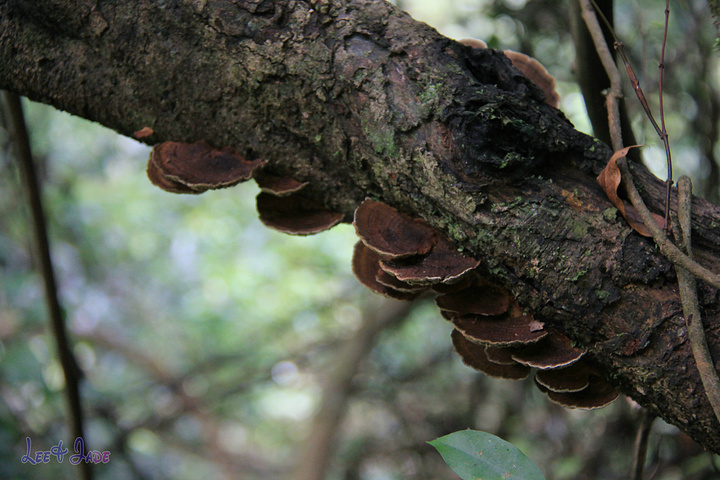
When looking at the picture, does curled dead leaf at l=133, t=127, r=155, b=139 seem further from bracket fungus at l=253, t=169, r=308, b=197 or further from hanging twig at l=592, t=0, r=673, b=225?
hanging twig at l=592, t=0, r=673, b=225

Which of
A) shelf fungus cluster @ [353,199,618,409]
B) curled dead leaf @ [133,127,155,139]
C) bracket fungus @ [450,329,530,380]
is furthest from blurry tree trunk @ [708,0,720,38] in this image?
curled dead leaf @ [133,127,155,139]

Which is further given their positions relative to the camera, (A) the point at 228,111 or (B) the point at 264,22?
(A) the point at 228,111

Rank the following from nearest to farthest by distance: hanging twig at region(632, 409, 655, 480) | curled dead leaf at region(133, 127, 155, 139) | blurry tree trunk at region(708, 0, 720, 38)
Result: 1. blurry tree trunk at region(708, 0, 720, 38)
2. curled dead leaf at region(133, 127, 155, 139)
3. hanging twig at region(632, 409, 655, 480)

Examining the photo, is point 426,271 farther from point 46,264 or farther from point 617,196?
point 46,264

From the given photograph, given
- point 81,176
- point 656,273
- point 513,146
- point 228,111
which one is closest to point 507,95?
point 513,146

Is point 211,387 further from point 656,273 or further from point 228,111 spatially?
point 656,273

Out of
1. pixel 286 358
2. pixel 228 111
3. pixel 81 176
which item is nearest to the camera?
pixel 228 111
